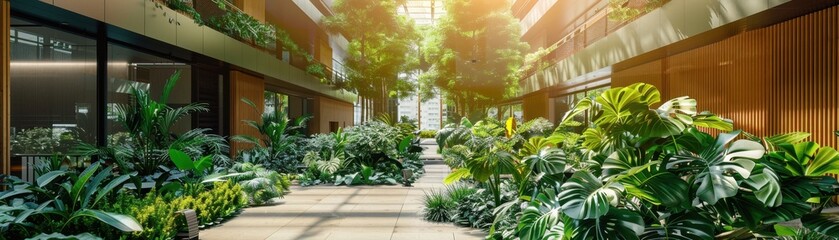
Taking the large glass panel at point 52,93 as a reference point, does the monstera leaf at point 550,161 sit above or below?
below

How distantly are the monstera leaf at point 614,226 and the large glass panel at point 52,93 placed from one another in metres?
9.92

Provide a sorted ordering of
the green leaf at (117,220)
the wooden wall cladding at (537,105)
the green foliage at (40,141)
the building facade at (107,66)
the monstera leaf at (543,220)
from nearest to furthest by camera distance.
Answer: the monstera leaf at (543,220) → the green leaf at (117,220) → the building facade at (107,66) → the green foliage at (40,141) → the wooden wall cladding at (537,105)

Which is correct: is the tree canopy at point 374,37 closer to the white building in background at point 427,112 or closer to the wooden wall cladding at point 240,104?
the wooden wall cladding at point 240,104

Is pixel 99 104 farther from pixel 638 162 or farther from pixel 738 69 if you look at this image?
pixel 738 69

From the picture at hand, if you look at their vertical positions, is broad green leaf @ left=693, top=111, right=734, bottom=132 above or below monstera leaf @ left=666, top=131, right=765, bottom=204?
above

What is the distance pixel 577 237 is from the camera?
2.74 m

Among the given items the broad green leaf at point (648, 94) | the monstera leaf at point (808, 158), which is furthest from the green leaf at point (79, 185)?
the monstera leaf at point (808, 158)

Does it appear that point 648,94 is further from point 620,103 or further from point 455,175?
point 455,175

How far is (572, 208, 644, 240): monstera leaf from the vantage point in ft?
8.63

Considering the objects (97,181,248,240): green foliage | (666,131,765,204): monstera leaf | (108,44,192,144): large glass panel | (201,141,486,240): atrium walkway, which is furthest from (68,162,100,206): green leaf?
(108,44,192,144): large glass panel

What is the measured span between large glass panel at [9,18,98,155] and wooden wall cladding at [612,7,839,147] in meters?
10.5

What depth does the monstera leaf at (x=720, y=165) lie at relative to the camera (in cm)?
238

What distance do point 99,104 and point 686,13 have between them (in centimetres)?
933

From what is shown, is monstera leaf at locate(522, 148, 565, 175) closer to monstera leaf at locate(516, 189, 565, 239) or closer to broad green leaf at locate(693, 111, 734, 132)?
monstera leaf at locate(516, 189, 565, 239)
